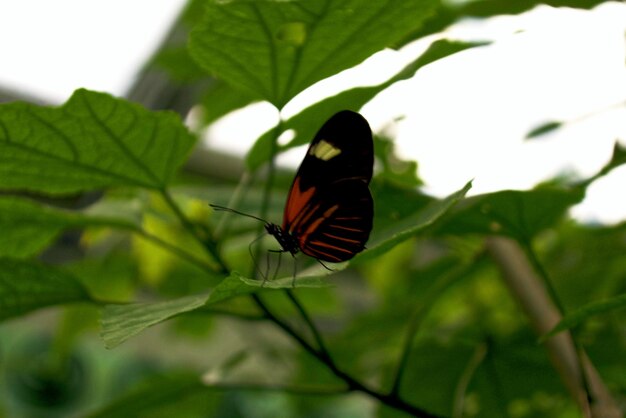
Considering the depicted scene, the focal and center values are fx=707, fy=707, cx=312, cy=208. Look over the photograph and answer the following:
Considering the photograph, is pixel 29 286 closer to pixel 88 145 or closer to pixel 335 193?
pixel 88 145

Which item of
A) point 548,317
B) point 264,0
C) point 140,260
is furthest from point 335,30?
point 140,260

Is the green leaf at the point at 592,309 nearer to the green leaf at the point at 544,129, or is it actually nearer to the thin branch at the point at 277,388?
the thin branch at the point at 277,388

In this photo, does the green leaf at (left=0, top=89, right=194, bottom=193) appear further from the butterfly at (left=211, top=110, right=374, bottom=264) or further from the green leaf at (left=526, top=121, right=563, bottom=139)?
the green leaf at (left=526, top=121, right=563, bottom=139)

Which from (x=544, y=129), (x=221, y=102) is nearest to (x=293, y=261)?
(x=221, y=102)

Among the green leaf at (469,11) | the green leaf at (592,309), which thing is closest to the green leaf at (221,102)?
the green leaf at (469,11)

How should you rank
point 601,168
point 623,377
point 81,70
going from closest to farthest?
point 601,168 → point 623,377 → point 81,70

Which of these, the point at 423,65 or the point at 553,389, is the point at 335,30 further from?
the point at 553,389
